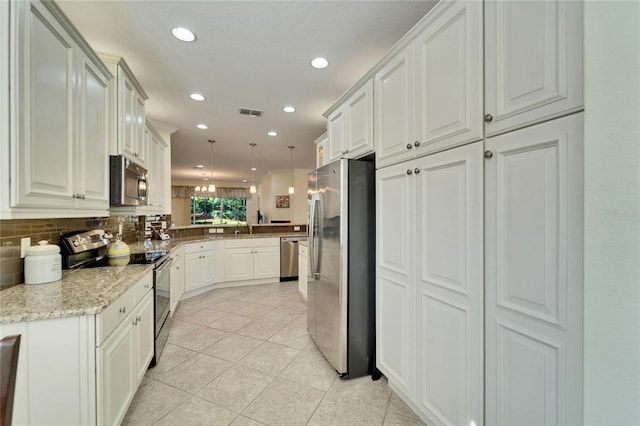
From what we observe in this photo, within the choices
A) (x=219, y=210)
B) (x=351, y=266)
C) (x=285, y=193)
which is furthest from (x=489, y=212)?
(x=219, y=210)

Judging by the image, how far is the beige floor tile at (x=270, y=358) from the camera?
2.27m

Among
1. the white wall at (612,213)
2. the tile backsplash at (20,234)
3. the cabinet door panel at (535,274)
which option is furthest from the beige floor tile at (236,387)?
the white wall at (612,213)

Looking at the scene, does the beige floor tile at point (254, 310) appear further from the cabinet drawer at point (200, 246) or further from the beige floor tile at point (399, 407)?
the beige floor tile at point (399, 407)

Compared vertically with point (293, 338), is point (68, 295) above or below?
above

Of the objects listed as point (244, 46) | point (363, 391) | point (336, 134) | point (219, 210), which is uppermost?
point (244, 46)

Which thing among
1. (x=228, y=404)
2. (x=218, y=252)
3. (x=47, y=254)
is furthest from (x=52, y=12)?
(x=218, y=252)

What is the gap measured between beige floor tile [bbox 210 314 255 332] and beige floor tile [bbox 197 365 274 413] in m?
0.85

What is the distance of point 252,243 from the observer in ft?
16.1

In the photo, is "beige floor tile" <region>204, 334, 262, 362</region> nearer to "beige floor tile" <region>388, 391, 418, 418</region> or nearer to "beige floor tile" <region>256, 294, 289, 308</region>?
"beige floor tile" <region>256, 294, 289, 308</region>

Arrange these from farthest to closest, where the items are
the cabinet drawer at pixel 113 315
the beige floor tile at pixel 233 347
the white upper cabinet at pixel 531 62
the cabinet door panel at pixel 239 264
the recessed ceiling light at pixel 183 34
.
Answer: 1. the cabinet door panel at pixel 239 264
2. the beige floor tile at pixel 233 347
3. the recessed ceiling light at pixel 183 34
4. the cabinet drawer at pixel 113 315
5. the white upper cabinet at pixel 531 62

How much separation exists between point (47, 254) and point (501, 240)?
244cm

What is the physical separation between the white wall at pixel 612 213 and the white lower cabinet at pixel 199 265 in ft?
14.1

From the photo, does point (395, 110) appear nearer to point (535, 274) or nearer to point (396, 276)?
point (396, 276)

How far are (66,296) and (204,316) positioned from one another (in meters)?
2.26
